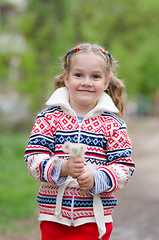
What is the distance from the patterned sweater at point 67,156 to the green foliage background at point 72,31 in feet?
44.6

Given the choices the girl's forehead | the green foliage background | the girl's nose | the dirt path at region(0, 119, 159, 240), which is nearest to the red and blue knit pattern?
the girl's nose

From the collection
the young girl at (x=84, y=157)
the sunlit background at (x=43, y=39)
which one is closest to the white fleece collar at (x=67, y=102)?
the young girl at (x=84, y=157)

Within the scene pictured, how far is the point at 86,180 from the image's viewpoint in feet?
7.63

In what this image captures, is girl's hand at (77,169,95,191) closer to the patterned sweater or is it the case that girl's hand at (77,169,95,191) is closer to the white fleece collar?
the patterned sweater

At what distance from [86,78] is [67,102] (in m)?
0.19

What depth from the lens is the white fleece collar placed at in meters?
2.58

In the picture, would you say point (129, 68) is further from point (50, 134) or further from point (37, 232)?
point (50, 134)

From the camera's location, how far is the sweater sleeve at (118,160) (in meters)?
2.42
